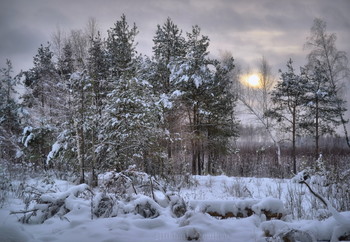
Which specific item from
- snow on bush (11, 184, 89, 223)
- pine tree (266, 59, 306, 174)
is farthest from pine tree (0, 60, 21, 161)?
pine tree (266, 59, 306, 174)

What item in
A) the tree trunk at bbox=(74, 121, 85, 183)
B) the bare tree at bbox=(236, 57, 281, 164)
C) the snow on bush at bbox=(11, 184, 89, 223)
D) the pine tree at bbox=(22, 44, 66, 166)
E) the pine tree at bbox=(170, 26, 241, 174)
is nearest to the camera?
the snow on bush at bbox=(11, 184, 89, 223)

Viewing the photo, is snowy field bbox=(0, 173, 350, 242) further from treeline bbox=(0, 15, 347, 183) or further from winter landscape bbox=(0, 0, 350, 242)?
treeline bbox=(0, 15, 347, 183)

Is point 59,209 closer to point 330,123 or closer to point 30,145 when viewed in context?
point 30,145

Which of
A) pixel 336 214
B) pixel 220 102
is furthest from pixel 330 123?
pixel 336 214

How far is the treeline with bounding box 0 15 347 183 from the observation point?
8391mm

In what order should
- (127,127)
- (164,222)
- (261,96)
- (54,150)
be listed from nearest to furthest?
(164,222), (54,150), (127,127), (261,96)

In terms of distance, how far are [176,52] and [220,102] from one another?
4669 millimetres

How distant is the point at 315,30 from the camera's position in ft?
57.3

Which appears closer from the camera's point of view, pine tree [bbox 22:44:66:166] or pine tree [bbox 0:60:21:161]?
pine tree [bbox 22:44:66:166]

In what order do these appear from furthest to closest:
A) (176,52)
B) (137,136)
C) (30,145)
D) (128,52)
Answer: (176,52), (128,52), (30,145), (137,136)

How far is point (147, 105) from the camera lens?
28.0 ft

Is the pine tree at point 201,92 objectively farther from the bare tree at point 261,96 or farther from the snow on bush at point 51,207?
the snow on bush at point 51,207

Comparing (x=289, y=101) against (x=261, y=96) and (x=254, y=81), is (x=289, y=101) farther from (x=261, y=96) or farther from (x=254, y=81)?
(x=254, y=81)

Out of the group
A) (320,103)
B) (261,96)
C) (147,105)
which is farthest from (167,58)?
(320,103)
